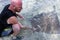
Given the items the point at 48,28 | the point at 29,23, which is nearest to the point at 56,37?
the point at 48,28

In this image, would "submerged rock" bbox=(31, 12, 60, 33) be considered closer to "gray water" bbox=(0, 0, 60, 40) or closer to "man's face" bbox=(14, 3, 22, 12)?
"gray water" bbox=(0, 0, 60, 40)

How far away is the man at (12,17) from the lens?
1721 millimetres

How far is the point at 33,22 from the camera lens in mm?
1806

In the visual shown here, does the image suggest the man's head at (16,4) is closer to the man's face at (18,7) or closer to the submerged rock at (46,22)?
the man's face at (18,7)

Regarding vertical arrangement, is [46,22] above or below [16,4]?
below

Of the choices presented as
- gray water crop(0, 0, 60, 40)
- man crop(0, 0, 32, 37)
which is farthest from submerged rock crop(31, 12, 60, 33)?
man crop(0, 0, 32, 37)

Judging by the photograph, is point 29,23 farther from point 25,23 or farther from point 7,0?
point 7,0

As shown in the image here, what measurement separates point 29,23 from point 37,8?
0.45ft

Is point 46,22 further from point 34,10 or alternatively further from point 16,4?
point 16,4

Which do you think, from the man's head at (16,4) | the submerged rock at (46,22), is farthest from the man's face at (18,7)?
the submerged rock at (46,22)

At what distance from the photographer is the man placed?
172 centimetres

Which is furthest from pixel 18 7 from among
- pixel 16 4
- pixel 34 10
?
pixel 34 10

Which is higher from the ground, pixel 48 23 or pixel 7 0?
pixel 7 0

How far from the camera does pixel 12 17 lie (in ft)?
5.67
